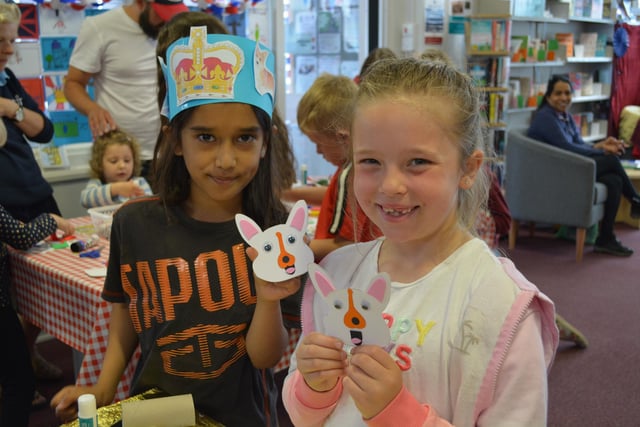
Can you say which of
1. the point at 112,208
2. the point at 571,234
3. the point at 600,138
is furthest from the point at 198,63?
the point at 600,138

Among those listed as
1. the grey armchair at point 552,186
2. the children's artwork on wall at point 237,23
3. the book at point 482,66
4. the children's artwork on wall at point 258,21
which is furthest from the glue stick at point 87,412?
the book at point 482,66

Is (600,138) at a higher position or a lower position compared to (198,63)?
lower

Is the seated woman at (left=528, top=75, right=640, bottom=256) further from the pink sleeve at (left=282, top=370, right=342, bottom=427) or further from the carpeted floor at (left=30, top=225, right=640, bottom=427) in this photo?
the pink sleeve at (left=282, top=370, right=342, bottom=427)

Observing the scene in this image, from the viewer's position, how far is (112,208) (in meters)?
2.44

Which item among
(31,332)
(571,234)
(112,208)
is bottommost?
(571,234)

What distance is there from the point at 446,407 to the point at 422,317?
13cm

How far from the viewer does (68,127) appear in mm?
3879

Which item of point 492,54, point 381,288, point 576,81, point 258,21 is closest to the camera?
point 381,288

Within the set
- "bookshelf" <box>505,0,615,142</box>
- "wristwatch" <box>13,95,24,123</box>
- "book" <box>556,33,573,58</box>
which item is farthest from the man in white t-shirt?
"book" <box>556,33,573,58</box>

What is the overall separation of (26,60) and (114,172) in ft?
4.47

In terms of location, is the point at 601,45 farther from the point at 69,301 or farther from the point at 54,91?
the point at 69,301

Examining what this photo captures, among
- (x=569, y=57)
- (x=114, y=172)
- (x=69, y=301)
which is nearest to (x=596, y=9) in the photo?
(x=569, y=57)

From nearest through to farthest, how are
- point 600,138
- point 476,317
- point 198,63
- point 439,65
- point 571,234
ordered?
1. point 476,317
2. point 439,65
3. point 198,63
4. point 571,234
5. point 600,138

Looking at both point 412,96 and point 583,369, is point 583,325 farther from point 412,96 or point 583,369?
point 412,96
